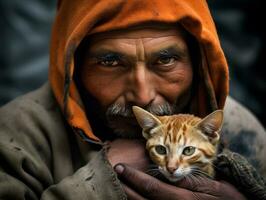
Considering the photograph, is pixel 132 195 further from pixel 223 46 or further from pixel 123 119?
pixel 223 46

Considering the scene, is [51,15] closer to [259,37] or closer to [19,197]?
[259,37]

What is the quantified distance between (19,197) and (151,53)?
750 mm

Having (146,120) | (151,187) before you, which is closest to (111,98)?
(146,120)

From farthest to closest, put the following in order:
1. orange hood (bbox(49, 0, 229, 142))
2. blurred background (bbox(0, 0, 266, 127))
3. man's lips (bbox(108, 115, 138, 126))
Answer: blurred background (bbox(0, 0, 266, 127))
man's lips (bbox(108, 115, 138, 126))
orange hood (bbox(49, 0, 229, 142))

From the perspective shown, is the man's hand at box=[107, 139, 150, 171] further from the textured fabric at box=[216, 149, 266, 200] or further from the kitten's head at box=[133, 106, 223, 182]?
the textured fabric at box=[216, 149, 266, 200]

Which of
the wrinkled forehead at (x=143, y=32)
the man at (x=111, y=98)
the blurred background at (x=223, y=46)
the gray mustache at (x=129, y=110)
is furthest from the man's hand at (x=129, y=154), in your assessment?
the blurred background at (x=223, y=46)

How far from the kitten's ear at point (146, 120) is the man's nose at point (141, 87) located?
0.07m

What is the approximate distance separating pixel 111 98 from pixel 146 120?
0.68 feet

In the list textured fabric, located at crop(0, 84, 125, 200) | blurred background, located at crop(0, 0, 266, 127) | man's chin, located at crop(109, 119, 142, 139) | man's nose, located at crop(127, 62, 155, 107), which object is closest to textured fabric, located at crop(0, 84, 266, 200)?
textured fabric, located at crop(0, 84, 125, 200)

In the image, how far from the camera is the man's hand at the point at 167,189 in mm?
2467

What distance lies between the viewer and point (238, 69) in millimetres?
4324

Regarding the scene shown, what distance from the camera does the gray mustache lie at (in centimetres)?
263

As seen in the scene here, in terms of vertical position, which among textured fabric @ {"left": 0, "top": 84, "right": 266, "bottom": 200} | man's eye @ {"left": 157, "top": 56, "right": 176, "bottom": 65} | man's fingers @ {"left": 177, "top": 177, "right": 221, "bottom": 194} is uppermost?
man's eye @ {"left": 157, "top": 56, "right": 176, "bottom": 65}

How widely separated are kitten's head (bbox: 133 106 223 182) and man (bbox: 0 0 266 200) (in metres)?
0.06
